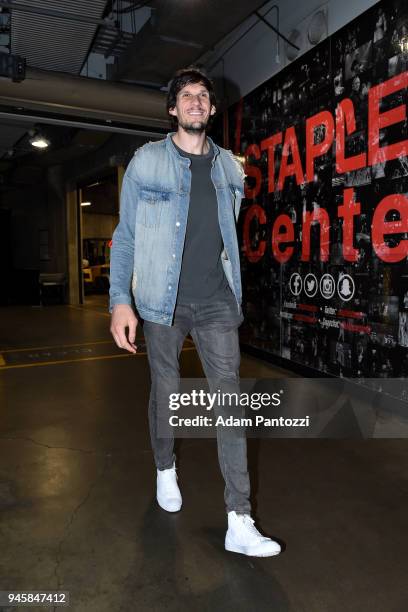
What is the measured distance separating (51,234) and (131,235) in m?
11.2

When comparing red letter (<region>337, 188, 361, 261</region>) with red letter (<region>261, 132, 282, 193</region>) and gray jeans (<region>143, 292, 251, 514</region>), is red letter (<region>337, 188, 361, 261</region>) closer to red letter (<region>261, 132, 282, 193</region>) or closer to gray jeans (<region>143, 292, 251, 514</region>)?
red letter (<region>261, 132, 282, 193</region>)

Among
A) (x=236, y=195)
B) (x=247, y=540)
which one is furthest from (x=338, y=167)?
(x=247, y=540)

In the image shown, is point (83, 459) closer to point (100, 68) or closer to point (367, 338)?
point (367, 338)

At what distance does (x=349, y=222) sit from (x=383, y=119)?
0.73m

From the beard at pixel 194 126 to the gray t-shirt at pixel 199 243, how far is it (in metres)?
0.08

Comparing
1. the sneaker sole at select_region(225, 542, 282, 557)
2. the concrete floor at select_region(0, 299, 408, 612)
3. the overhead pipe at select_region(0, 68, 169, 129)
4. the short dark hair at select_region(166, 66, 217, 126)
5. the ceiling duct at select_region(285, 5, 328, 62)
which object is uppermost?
the ceiling duct at select_region(285, 5, 328, 62)

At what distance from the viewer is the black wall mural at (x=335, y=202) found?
314cm

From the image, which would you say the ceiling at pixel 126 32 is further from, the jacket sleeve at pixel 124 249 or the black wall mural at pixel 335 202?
the jacket sleeve at pixel 124 249

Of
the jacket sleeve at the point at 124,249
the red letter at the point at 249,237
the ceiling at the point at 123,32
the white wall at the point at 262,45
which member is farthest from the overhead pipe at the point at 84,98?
the jacket sleeve at the point at 124,249

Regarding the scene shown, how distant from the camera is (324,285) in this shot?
3883mm

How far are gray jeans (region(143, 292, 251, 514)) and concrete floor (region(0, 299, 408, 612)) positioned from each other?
0.88 feet

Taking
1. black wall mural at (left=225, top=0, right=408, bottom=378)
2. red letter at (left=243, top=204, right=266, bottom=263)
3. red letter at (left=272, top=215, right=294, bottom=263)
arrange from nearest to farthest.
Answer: black wall mural at (left=225, top=0, right=408, bottom=378) < red letter at (left=272, top=215, right=294, bottom=263) < red letter at (left=243, top=204, right=266, bottom=263)

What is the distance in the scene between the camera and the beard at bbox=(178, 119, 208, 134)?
170cm

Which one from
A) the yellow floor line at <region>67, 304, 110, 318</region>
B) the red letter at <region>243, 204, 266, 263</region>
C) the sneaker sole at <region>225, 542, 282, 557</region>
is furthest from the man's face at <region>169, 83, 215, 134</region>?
the yellow floor line at <region>67, 304, 110, 318</region>
